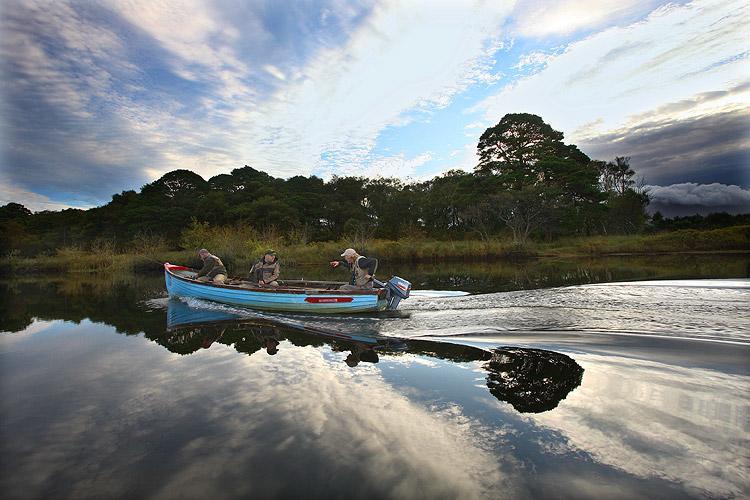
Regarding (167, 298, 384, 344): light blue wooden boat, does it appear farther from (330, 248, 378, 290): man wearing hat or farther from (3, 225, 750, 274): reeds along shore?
(3, 225, 750, 274): reeds along shore

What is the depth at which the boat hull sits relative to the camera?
11445mm

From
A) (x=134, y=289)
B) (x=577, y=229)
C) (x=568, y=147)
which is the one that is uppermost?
(x=568, y=147)

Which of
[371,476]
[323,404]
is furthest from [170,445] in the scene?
[371,476]

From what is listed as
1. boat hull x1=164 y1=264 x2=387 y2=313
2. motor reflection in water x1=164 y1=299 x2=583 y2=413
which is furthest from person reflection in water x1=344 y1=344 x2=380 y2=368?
boat hull x1=164 y1=264 x2=387 y2=313

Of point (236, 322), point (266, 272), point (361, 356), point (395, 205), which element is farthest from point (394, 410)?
point (395, 205)

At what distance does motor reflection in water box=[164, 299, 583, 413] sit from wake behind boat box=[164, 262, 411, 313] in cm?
65

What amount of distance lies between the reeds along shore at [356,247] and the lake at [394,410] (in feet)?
79.0

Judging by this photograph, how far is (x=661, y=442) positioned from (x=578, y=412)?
2.86ft

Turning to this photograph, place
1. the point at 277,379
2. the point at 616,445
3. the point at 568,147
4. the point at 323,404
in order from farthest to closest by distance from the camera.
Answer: the point at 568,147
the point at 277,379
the point at 323,404
the point at 616,445

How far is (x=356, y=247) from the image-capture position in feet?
114

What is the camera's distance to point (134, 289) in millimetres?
21516

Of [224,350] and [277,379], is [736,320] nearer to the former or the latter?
[277,379]

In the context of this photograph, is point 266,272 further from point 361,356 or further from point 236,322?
point 361,356

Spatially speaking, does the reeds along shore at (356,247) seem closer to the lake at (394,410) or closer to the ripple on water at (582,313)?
the ripple on water at (582,313)
